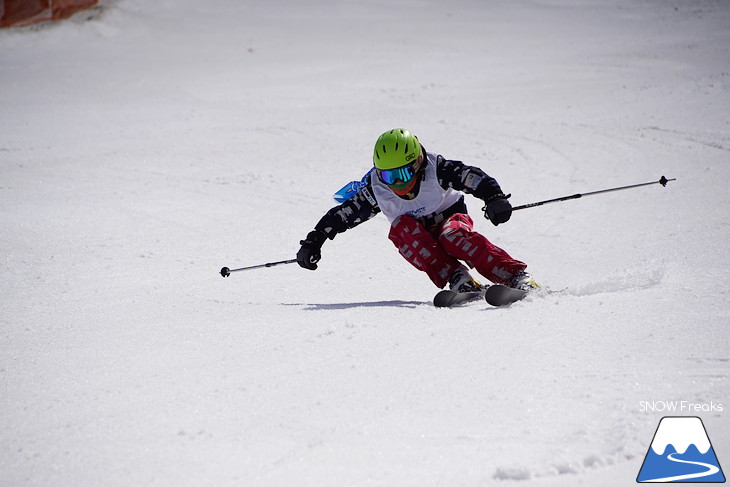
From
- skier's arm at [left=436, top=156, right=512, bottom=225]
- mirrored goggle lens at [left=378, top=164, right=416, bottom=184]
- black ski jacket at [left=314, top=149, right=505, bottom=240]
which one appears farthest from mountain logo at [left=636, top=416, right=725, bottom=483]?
mirrored goggle lens at [left=378, top=164, right=416, bottom=184]

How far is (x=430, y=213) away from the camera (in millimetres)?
5438

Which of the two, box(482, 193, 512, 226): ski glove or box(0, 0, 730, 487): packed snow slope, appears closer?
box(0, 0, 730, 487): packed snow slope

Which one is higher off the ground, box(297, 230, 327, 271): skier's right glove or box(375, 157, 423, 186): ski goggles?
box(375, 157, 423, 186): ski goggles

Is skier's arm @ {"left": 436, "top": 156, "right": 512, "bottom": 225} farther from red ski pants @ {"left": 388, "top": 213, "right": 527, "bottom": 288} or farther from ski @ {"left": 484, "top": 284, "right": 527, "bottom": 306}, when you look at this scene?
ski @ {"left": 484, "top": 284, "right": 527, "bottom": 306}

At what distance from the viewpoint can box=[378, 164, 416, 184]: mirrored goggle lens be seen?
17.1ft

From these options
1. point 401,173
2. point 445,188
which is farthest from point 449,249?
point 401,173

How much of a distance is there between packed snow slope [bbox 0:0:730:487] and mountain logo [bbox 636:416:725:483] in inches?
2.5

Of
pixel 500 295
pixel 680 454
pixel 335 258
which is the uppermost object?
pixel 680 454

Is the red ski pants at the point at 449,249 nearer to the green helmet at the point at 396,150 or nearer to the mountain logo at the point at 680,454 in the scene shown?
the green helmet at the point at 396,150

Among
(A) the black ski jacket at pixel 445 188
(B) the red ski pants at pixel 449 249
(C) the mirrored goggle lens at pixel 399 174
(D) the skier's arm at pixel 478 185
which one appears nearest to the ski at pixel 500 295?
(B) the red ski pants at pixel 449 249

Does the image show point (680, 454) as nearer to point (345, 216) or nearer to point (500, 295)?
point (500, 295)

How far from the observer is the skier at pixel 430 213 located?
5.02 metres

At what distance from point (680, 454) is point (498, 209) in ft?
8.44

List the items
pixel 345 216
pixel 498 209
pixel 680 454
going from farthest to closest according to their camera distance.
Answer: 1. pixel 345 216
2. pixel 498 209
3. pixel 680 454
